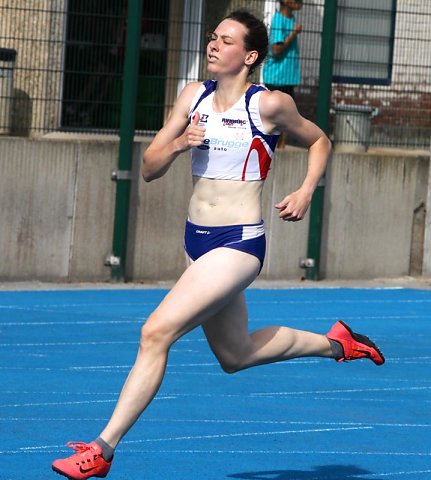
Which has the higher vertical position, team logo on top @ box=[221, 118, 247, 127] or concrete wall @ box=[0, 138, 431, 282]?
team logo on top @ box=[221, 118, 247, 127]

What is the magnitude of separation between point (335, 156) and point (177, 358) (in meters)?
5.26

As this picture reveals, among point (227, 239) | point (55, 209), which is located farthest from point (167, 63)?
point (227, 239)

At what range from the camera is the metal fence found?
45.9ft

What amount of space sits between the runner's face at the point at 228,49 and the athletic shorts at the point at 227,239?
768 mm

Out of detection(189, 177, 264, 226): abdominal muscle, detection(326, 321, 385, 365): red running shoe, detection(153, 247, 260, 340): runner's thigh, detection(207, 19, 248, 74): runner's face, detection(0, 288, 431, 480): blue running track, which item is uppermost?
detection(207, 19, 248, 74): runner's face

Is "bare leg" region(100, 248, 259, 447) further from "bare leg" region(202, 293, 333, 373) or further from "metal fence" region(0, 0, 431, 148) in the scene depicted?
"metal fence" region(0, 0, 431, 148)

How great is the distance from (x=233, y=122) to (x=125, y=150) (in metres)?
7.54

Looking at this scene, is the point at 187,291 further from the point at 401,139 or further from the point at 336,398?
the point at 401,139

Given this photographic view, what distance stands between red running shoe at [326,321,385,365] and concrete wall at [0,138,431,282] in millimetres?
6806

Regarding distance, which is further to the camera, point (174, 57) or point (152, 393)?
point (174, 57)

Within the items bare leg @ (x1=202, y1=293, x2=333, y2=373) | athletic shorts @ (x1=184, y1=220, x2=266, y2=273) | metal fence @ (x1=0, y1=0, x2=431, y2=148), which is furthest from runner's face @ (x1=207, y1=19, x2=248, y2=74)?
metal fence @ (x1=0, y1=0, x2=431, y2=148)

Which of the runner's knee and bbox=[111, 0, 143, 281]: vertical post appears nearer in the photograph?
the runner's knee

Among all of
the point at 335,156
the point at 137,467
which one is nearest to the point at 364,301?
the point at 335,156

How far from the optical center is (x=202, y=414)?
8508 millimetres
